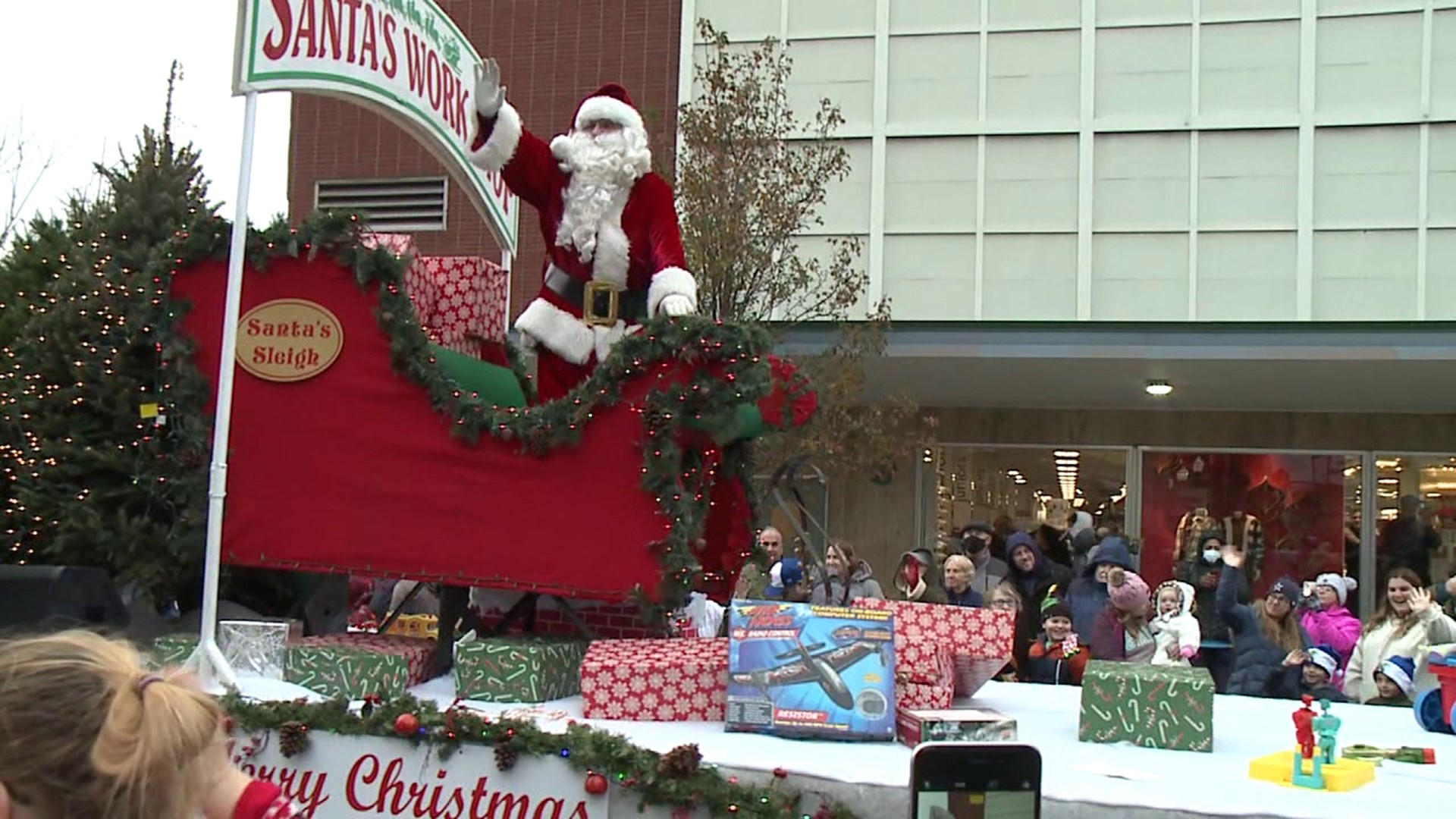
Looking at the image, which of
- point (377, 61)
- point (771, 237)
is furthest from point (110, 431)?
point (771, 237)

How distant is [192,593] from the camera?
5227mm

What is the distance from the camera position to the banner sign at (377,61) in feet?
14.5

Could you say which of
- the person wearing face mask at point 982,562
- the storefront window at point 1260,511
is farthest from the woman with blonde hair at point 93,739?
the storefront window at point 1260,511

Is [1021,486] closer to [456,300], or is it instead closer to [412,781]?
[456,300]

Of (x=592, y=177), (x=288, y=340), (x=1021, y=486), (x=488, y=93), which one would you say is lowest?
(x=1021, y=486)

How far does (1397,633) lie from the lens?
6.46 meters

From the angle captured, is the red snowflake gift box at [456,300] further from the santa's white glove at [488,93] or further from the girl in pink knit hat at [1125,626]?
the girl in pink knit hat at [1125,626]

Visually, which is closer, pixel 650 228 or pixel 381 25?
pixel 381 25

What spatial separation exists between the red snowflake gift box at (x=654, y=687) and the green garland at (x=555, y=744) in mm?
337

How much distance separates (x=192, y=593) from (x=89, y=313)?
3.57 ft

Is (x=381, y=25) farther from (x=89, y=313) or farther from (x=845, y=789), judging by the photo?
(x=845, y=789)

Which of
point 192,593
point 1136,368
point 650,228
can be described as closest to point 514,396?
point 650,228

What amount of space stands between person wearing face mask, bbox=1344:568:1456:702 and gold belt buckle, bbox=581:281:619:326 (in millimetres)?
3717

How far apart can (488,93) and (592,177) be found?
0.49 meters
